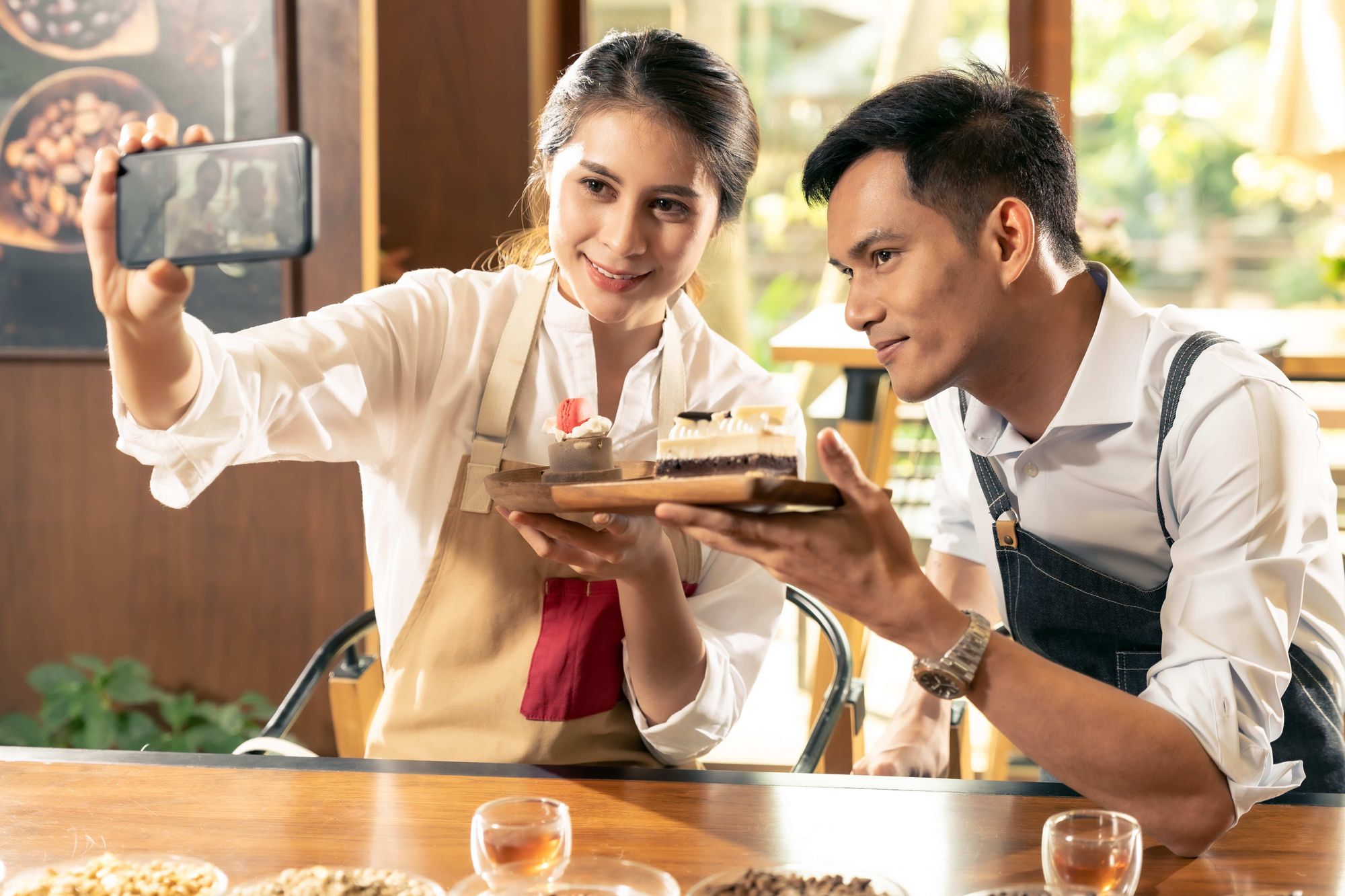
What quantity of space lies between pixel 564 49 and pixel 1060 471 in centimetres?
321

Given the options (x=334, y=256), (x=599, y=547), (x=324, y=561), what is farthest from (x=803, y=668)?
(x=599, y=547)

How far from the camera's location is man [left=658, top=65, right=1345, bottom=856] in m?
1.39

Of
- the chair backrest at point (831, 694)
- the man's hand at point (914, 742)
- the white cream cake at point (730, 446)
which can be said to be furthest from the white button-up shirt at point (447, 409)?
the white cream cake at point (730, 446)

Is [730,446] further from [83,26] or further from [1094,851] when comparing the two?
[83,26]

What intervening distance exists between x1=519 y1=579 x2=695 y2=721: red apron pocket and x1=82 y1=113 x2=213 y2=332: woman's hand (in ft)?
2.27

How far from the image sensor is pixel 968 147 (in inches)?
67.7

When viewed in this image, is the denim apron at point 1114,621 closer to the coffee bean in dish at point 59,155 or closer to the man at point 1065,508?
the man at point 1065,508

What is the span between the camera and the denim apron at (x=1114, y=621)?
174 centimetres

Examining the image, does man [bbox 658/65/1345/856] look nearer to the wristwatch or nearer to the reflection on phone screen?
the wristwatch

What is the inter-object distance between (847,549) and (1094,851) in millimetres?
378

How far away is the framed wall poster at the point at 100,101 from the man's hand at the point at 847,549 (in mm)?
2317

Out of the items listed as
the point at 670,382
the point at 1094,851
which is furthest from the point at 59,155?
the point at 1094,851

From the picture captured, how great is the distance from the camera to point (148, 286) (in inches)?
53.6

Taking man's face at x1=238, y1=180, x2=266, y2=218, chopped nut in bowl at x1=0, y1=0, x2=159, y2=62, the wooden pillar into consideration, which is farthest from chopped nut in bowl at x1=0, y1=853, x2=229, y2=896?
the wooden pillar
